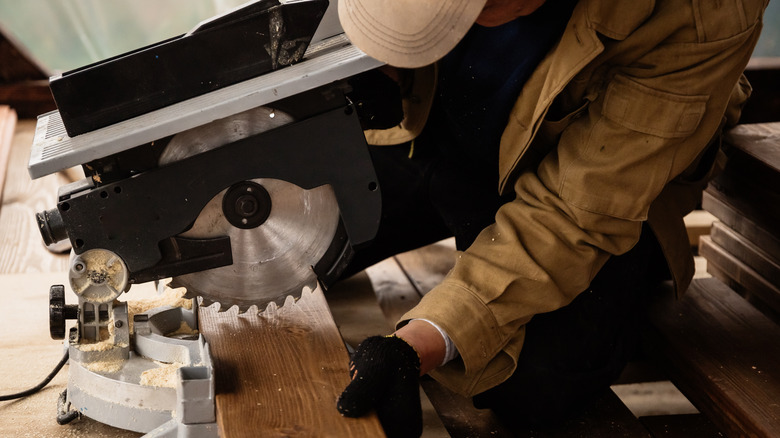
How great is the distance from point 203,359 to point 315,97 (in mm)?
525

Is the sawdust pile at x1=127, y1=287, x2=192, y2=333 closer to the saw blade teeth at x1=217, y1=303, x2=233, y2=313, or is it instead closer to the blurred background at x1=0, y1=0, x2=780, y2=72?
the saw blade teeth at x1=217, y1=303, x2=233, y2=313

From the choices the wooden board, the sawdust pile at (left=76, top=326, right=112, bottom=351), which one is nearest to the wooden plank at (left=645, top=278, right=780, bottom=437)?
the sawdust pile at (left=76, top=326, right=112, bottom=351)

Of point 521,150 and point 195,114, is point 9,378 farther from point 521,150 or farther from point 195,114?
point 521,150

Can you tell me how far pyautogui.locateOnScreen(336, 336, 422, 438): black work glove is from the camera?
1.35 metres

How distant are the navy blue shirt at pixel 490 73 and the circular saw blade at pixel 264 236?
0.45m

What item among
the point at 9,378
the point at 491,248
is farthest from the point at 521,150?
the point at 9,378

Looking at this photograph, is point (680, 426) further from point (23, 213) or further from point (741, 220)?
point (23, 213)

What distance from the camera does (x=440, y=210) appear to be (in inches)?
82.7

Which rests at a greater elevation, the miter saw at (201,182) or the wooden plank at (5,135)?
the miter saw at (201,182)

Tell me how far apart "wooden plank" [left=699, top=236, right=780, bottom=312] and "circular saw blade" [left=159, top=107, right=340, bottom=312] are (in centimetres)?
118

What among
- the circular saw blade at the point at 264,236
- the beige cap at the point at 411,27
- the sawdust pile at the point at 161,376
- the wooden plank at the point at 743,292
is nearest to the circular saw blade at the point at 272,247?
the circular saw blade at the point at 264,236

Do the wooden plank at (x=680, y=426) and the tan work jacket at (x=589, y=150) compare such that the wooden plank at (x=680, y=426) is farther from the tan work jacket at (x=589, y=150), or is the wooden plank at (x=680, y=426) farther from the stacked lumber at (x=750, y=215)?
the tan work jacket at (x=589, y=150)

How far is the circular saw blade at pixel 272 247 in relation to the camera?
4.88ft

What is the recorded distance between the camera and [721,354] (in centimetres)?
179
